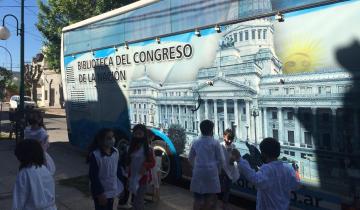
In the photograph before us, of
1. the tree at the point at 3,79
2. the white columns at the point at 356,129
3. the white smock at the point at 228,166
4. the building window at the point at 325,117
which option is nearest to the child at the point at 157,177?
the white smock at the point at 228,166

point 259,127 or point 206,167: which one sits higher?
point 259,127

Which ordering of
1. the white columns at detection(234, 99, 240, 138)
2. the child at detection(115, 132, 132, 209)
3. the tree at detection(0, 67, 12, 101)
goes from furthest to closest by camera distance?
the tree at detection(0, 67, 12, 101)
the white columns at detection(234, 99, 240, 138)
the child at detection(115, 132, 132, 209)

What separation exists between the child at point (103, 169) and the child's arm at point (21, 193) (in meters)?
1.10

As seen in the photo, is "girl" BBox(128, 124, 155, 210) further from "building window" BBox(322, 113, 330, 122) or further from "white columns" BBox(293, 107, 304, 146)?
"building window" BBox(322, 113, 330, 122)

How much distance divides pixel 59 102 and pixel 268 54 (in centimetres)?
4456

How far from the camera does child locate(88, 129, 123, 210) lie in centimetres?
447

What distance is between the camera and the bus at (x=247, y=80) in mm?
4629

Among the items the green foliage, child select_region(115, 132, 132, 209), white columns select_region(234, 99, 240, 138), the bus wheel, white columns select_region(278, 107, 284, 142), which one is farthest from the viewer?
the bus wheel

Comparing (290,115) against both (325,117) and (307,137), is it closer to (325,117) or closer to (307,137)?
(307,137)

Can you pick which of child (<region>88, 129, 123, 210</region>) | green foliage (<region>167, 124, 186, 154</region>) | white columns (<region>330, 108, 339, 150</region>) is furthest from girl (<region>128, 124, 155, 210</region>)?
white columns (<region>330, 108, 339, 150</region>)

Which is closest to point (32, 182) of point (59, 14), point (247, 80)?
point (247, 80)

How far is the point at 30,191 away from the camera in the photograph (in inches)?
134

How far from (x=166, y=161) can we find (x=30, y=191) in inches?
174

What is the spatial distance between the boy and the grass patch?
10.0 ft
